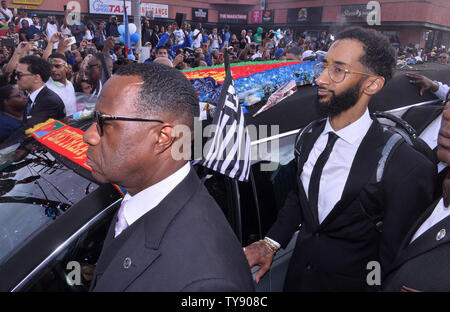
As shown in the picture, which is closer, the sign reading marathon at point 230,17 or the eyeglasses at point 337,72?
the eyeglasses at point 337,72

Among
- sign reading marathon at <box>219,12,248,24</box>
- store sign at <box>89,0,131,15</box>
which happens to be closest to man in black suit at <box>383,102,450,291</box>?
store sign at <box>89,0,131,15</box>

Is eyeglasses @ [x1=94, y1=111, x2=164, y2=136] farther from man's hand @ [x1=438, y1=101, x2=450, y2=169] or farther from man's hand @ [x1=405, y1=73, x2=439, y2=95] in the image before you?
man's hand @ [x1=405, y1=73, x2=439, y2=95]

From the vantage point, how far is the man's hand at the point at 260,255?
1885mm

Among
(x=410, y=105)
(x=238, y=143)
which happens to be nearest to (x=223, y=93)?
(x=238, y=143)

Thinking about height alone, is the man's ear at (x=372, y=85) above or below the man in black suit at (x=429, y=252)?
above

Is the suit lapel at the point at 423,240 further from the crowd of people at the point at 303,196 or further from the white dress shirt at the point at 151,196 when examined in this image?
the white dress shirt at the point at 151,196

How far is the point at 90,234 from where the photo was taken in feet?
4.87

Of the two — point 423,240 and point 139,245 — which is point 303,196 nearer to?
point 423,240

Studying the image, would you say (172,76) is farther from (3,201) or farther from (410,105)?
(410,105)

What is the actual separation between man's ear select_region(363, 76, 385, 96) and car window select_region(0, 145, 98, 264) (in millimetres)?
1587

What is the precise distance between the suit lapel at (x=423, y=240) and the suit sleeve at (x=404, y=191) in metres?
0.08

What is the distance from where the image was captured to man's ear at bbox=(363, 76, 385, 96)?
2002 millimetres

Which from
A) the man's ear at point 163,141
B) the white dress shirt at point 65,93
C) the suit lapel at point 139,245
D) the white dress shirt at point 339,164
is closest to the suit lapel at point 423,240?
the white dress shirt at point 339,164

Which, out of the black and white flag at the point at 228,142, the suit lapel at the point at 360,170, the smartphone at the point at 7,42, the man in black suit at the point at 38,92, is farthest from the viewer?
the smartphone at the point at 7,42
